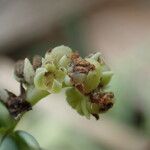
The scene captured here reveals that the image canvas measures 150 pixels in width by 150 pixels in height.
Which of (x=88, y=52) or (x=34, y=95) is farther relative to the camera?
(x=88, y=52)

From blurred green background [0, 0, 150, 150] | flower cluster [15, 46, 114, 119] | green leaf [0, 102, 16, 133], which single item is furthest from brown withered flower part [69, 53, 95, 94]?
blurred green background [0, 0, 150, 150]

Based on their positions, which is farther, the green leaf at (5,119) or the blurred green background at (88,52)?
the blurred green background at (88,52)

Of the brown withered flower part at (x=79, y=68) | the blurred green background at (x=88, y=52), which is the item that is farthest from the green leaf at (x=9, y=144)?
the blurred green background at (x=88, y=52)

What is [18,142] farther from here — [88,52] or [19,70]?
[88,52]

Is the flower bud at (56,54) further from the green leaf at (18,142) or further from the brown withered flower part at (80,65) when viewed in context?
the green leaf at (18,142)

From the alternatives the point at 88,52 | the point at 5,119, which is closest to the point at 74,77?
the point at 5,119

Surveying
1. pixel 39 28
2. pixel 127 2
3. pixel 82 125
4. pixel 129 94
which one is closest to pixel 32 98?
pixel 82 125

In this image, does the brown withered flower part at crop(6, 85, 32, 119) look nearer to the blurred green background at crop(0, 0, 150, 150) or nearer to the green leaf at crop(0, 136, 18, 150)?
the green leaf at crop(0, 136, 18, 150)
